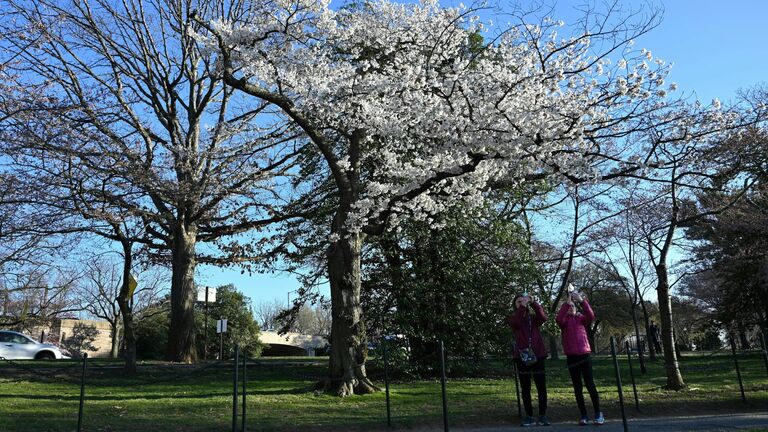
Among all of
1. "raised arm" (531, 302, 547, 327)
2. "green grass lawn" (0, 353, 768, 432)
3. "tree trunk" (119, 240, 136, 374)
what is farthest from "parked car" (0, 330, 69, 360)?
"raised arm" (531, 302, 547, 327)

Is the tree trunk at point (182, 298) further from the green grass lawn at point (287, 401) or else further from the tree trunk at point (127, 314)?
the tree trunk at point (127, 314)

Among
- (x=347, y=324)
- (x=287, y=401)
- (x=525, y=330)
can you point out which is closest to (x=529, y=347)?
(x=525, y=330)

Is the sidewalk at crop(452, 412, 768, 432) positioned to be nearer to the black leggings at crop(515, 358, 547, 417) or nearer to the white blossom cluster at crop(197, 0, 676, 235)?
the black leggings at crop(515, 358, 547, 417)

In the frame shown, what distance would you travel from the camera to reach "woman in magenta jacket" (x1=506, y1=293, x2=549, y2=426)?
8.96 m

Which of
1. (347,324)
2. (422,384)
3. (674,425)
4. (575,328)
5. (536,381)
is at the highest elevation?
(347,324)

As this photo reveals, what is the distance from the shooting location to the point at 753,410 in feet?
34.4

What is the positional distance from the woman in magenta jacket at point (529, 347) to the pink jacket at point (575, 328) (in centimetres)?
31

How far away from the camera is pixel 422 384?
14.4 metres

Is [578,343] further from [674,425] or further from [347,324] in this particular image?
[347,324]

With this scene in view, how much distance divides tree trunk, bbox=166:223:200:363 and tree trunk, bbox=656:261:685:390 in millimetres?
14325

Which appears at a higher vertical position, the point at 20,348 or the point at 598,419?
the point at 20,348

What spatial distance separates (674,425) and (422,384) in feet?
21.8

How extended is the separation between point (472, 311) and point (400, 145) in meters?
5.34

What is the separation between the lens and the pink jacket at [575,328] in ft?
28.5
